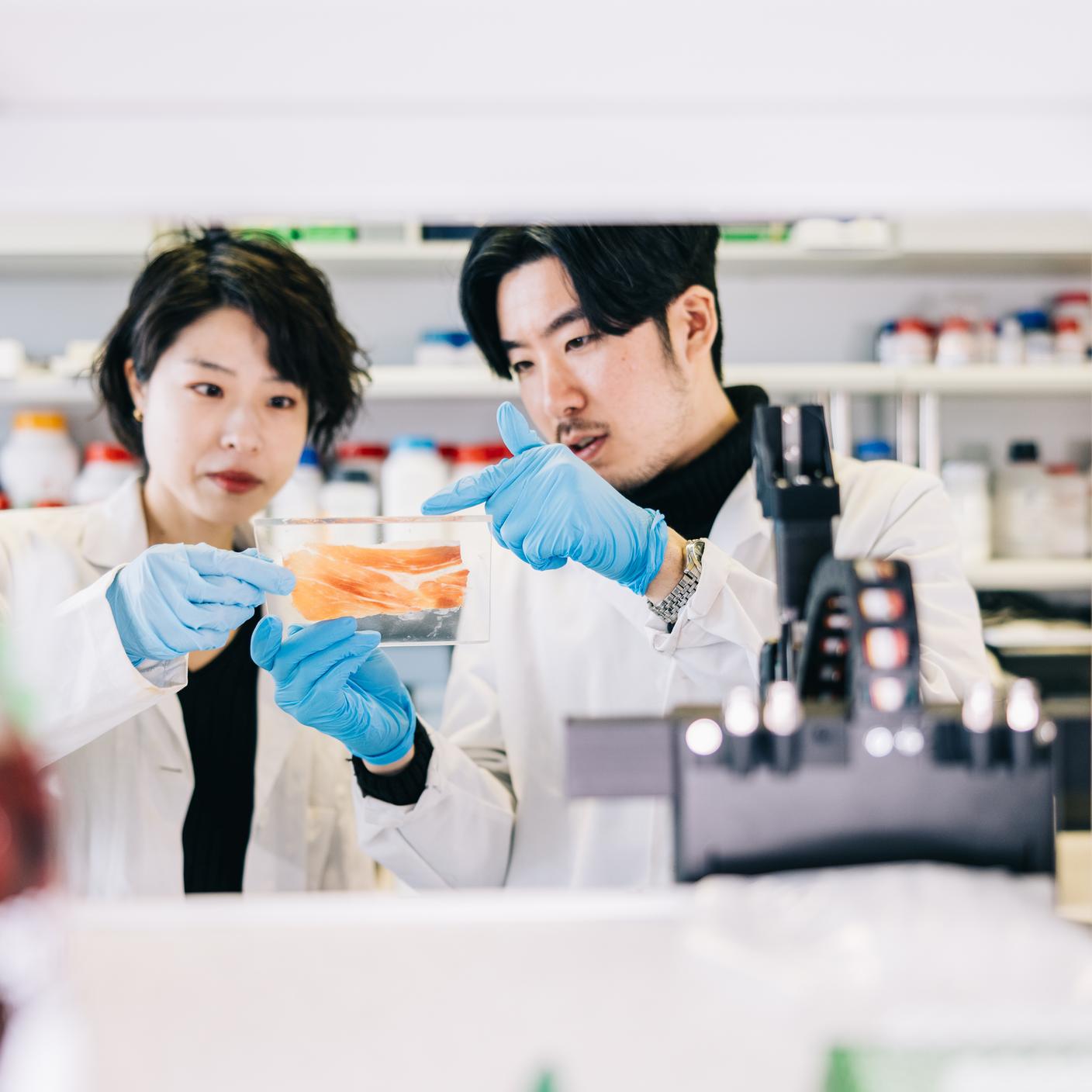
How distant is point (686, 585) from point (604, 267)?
430mm

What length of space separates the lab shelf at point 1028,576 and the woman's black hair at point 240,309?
1.65 m

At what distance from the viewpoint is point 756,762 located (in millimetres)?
595

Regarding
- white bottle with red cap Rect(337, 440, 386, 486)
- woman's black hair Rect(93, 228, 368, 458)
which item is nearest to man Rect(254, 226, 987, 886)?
woman's black hair Rect(93, 228, 368, 458)

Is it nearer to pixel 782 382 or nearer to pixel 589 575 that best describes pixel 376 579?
pixel 589 575

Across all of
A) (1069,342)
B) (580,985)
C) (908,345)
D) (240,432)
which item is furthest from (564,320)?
(1069,342)

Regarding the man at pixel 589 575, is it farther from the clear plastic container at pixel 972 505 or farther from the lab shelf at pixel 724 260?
the clear plastic container at pixel 972 505

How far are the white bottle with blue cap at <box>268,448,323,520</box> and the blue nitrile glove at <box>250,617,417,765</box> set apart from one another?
1.11 ft

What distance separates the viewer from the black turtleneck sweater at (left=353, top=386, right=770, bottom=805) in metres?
1.28

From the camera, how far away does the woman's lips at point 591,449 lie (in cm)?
123

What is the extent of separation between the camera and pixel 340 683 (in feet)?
3.68

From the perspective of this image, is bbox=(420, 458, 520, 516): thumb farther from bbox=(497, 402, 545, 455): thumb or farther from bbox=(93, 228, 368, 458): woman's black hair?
bbox=(93, 228, 368, 458): woman's black hair

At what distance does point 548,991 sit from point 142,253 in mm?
1299

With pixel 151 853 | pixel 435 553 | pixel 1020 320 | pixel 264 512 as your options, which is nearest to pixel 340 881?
pixel 151 853

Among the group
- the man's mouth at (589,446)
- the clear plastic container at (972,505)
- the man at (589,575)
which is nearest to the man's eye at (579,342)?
the man at (589,575)
